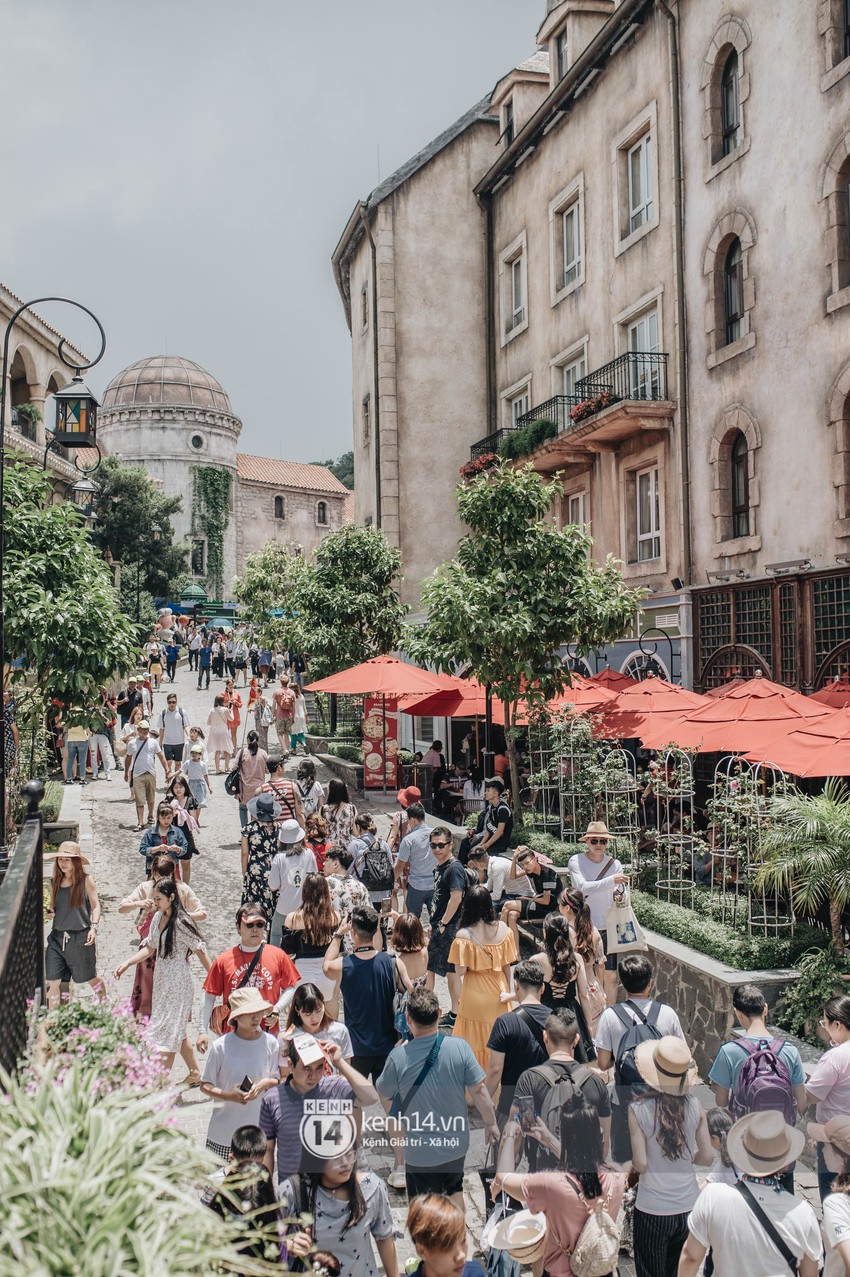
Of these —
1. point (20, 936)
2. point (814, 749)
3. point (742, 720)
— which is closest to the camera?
point (20, 936)

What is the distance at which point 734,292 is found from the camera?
62.4 ft

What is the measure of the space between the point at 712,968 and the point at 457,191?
26370 mm

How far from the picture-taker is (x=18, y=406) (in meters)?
33.1

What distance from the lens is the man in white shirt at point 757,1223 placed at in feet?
14.8

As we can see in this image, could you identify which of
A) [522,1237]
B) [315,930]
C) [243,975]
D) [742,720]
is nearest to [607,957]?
[315,930]

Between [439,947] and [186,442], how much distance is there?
68.2 meters

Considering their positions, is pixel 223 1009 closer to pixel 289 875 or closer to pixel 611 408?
pixel 289 875

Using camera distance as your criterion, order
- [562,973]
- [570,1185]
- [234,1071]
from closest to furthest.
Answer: [570,1185]
[234,1071]
[562,973]

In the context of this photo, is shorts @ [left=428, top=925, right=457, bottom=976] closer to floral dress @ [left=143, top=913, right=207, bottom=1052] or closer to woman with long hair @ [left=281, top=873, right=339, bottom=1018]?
woman with long hair @ [left=281, top=873, right=339, bottom=1018]

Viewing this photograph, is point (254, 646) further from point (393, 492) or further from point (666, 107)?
point (666, 107)

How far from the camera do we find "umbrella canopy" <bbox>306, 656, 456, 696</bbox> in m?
17.8

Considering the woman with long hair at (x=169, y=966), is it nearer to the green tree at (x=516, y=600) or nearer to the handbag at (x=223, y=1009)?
the handbag at (x=223, y=1009)

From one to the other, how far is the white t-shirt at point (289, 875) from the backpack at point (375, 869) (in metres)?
0.75

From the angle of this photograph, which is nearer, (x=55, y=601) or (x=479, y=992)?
(x=479, y=992)
